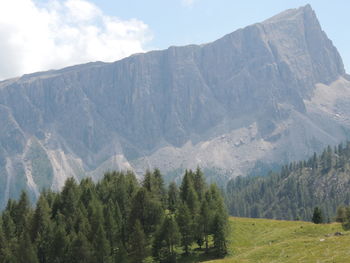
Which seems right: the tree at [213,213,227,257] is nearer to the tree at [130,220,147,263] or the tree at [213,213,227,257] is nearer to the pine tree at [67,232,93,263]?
the tree at [130,220,147,263]

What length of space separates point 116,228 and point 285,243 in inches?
1345

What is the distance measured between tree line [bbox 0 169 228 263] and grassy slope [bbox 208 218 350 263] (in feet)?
24.5

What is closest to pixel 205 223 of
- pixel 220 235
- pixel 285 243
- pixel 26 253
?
pixel 220 235

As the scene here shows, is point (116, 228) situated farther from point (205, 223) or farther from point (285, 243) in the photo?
point (285, 243)

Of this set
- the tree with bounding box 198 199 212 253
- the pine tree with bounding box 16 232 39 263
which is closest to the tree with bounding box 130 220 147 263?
the tree with bounding box 198 199 212 253

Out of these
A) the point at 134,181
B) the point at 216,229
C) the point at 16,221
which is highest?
the point at 134,181

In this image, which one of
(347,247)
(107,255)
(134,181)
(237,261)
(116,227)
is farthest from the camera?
(134,181)

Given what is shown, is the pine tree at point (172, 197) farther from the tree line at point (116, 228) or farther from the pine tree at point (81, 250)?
the pine tree at point (81, 250)

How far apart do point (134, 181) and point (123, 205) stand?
36.2ft

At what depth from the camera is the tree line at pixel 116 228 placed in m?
77.4

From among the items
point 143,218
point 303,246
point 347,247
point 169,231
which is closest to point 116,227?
point 143,218

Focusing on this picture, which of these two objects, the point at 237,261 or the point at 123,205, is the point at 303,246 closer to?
the point at 237,261

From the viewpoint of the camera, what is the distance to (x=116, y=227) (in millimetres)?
83812

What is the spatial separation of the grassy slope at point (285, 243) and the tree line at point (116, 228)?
24.5ft
